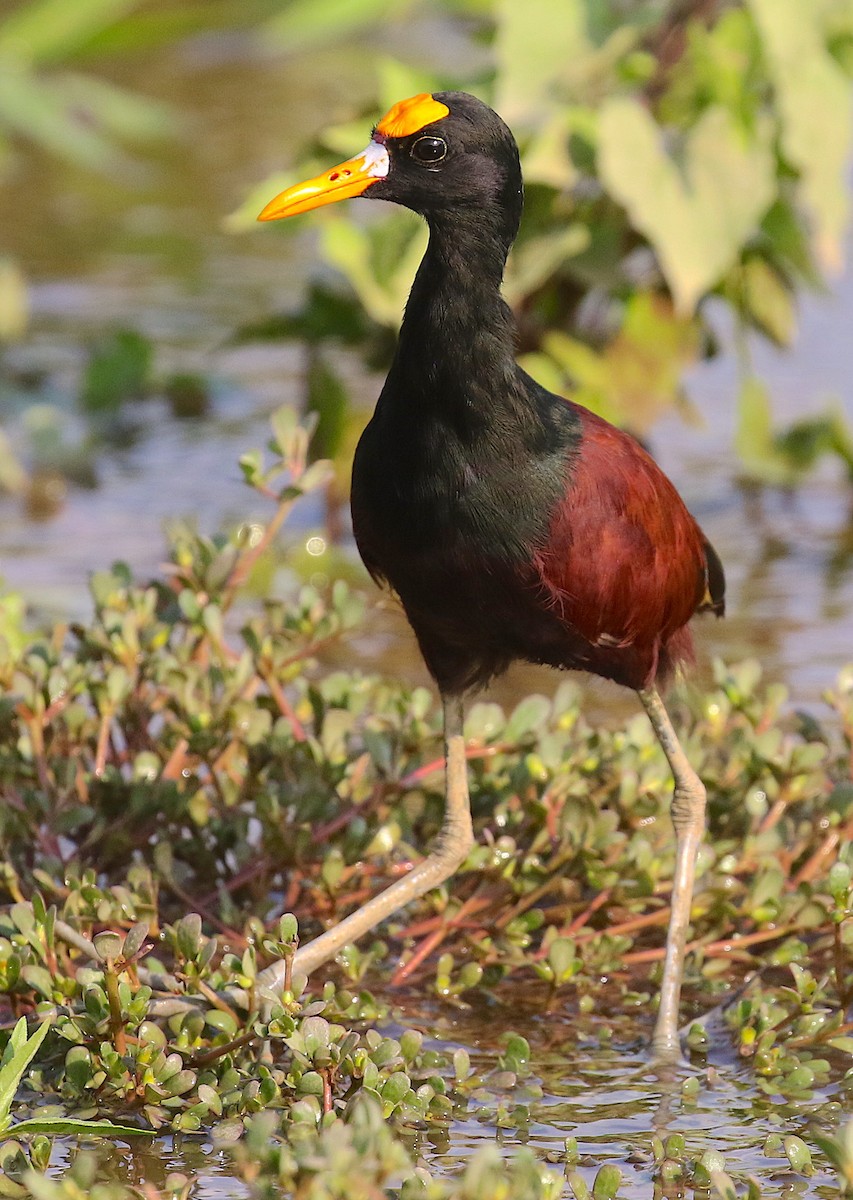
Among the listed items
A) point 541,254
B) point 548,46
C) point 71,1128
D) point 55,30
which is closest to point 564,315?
point 541,254

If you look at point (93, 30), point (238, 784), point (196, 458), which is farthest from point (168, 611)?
point (93, 30)

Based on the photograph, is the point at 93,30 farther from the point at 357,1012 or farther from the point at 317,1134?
the point at 317,1134

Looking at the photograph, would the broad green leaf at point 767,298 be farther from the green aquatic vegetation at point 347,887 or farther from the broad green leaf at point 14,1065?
the broad green leaf at point 14,1065

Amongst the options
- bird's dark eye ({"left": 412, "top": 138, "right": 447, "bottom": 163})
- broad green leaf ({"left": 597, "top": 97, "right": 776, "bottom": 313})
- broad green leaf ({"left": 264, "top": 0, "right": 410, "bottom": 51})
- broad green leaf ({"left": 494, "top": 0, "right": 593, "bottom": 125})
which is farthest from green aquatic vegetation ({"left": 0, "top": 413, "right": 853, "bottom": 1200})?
broad green leaf ({"left": 264, "top": 0, "right": 410, "bottom": 51})

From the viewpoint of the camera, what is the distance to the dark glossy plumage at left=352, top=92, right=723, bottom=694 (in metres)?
3.66

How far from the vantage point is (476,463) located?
365 cm

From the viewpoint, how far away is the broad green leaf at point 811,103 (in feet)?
19.6

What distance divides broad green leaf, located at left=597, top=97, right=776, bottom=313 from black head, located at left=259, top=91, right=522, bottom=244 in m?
2.41

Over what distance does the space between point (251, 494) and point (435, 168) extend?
13.3 ft

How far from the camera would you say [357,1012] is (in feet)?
12.9

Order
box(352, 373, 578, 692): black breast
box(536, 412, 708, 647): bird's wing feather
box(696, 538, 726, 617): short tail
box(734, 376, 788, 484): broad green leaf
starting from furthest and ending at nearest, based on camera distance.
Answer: box(734, 376, 788, 484): broad green leaf < box(696, 538, 726, 617): short tail < box(536, 412, 708, 647): bird's wing feather < box(352, 373, 578, 692): black breast

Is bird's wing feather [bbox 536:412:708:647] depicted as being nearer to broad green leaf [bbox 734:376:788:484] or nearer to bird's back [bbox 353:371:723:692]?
bird's back [bbox 353:371:723:692]

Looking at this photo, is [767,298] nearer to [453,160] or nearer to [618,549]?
[618,549]

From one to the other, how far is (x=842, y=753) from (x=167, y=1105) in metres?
1.91
